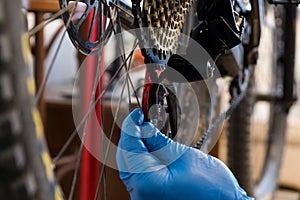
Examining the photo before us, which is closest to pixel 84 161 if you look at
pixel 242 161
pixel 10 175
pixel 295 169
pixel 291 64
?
pixel 242 161

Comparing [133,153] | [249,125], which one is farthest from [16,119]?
[249,125]

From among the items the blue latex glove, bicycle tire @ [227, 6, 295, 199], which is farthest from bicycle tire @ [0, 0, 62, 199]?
bicycle tire @ [227, 6, 295, 199]

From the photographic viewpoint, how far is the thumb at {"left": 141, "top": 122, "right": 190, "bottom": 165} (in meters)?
0.46

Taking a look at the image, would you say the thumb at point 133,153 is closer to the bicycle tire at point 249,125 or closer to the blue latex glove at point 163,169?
the blue latex glove at point 163,169

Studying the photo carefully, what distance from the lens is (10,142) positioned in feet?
0.76

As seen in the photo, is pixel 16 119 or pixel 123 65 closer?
pixel 16 119

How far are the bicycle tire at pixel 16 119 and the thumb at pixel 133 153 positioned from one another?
0.19 m

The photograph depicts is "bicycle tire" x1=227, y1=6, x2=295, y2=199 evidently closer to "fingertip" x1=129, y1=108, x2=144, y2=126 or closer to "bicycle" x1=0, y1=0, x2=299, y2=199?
"bicycle" x1=0, y1=0, x2=299, y2=199

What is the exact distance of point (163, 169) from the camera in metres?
0.45

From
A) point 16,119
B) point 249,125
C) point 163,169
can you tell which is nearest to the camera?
point 16,119

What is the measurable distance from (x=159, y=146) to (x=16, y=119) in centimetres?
25

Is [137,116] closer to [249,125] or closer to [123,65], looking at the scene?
[123,65]

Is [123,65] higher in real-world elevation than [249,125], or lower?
higher

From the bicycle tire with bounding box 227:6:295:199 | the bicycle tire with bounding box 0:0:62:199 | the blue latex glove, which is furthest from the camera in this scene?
the bicycle tire with bounding box 227:6:295:199
